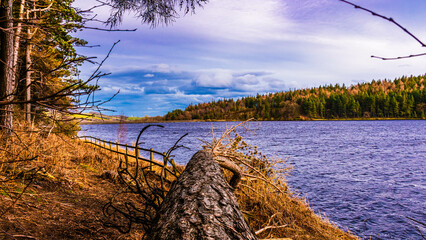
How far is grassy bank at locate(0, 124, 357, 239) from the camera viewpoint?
3.39 m

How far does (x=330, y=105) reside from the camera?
130 meters

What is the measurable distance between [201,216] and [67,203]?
3609mm

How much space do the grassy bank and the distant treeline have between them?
87.6m

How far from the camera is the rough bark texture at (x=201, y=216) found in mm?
1768

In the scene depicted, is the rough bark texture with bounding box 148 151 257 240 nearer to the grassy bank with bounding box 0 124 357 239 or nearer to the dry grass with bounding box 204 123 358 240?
the grassy bank with bounding box 0 124 357 239

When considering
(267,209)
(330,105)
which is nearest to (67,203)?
(267,209)

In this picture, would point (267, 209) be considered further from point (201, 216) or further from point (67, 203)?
point (201, 216)

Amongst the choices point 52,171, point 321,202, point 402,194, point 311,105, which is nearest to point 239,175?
point 52,171

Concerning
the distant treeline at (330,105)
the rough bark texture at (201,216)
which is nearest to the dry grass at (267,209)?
the rough bark texture at (201,216)

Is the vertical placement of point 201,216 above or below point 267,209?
above

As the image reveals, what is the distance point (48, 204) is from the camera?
4141 millimetres

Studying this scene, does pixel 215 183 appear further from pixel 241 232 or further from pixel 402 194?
pixel 402 194

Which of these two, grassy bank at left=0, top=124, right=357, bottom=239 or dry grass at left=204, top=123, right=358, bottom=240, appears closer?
grassy bank at left=0, top=124, right=357, bottom=239

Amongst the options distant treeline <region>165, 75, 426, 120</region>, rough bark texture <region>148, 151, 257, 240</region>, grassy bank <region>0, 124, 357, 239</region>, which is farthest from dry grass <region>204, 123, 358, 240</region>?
distant treeline <region>165, 75, 426, 120</region>
